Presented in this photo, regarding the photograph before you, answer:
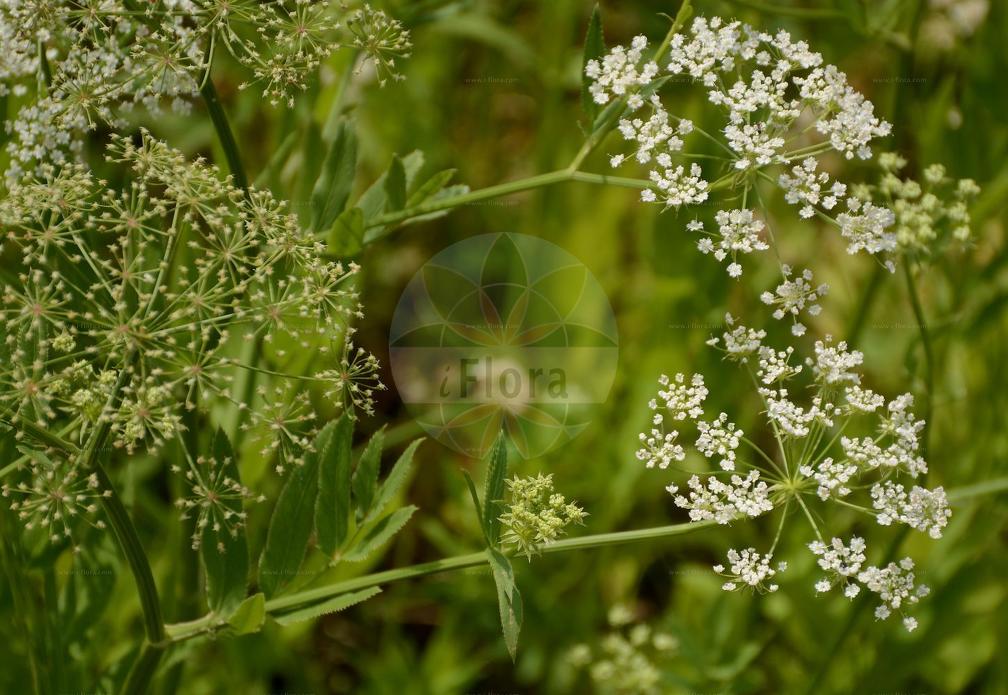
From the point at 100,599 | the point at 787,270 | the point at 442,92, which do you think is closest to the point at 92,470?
the point at 100,599

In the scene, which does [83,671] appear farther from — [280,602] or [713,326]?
[713,326]

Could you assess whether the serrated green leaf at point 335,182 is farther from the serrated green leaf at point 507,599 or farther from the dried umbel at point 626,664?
the dried umbel at point 626,664

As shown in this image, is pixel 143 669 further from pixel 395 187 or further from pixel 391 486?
pixel 395 187

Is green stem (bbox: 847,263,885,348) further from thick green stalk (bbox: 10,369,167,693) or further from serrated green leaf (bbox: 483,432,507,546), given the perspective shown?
thick green stalk (bbox: 10,369,167,693)

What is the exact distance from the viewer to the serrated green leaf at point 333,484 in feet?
5.31

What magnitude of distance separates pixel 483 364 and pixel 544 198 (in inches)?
28.3

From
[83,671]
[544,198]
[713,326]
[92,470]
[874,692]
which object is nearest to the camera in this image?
[92,470]

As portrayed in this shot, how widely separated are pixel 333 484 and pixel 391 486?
0.10 m

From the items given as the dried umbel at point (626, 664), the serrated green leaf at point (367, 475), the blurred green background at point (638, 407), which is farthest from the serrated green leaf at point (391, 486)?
the dried umbel at point (626, 664)

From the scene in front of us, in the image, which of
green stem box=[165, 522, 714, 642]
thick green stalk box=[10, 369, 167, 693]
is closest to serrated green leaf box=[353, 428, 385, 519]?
green stem box=[165, 522, 714, 642]

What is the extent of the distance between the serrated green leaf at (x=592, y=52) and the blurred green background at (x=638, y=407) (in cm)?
50

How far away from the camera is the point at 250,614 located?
1.50 m

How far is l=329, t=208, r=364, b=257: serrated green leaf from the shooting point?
1633 millimetres

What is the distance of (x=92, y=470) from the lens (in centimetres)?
138
